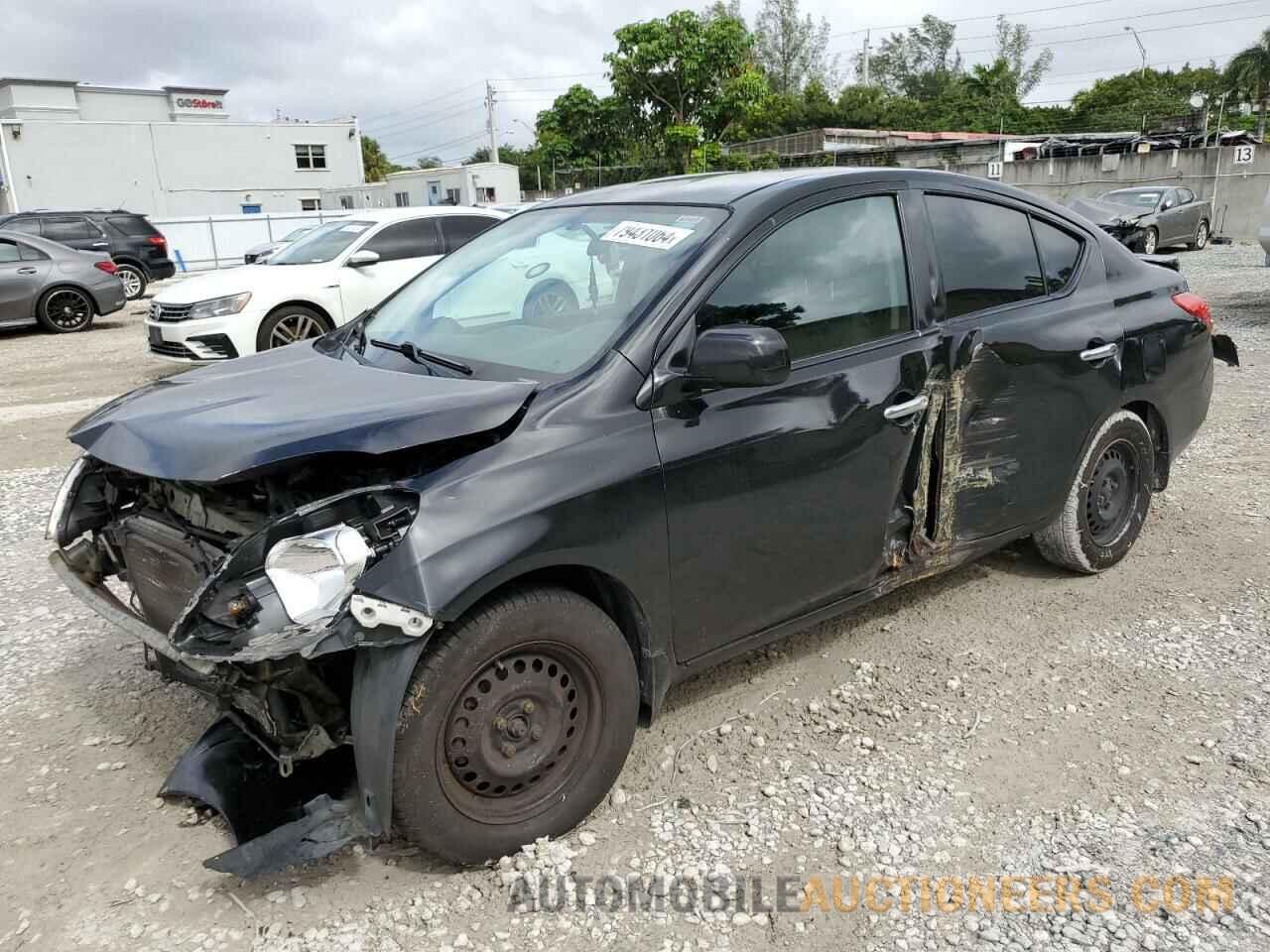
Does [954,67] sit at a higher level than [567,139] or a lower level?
higher

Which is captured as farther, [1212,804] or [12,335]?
[12,335]

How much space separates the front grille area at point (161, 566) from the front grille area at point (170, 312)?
23.0 feet

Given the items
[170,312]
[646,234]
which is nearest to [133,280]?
[170,312]

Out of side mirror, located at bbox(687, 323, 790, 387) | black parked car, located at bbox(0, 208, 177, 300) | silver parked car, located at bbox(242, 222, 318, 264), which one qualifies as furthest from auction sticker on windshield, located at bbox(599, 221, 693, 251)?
black parked car, located at bbox(0, 208, 177, 300)

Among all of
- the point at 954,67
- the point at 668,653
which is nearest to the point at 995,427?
the point at 668,653

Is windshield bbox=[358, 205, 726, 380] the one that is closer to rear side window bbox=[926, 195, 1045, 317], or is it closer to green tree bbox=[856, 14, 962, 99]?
rear side window bbox=[926, 195, 1045, 317]

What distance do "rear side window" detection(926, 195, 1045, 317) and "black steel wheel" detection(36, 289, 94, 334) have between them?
Result: 1420cm

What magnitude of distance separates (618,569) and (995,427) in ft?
5.75

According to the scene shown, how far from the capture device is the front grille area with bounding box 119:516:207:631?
8.86 feet

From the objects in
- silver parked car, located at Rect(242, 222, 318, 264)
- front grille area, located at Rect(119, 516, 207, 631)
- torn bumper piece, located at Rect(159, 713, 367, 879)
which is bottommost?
torn bumper piece, located at Rect(159, 713, 367, 879)

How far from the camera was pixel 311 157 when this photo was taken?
5425 centimetres

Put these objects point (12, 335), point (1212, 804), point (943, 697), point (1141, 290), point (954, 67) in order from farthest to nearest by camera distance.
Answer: point (954, 67), point (12, 335), point (1141, 290), point (943, 697), point (1212, 804)

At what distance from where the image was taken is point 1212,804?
287 cm

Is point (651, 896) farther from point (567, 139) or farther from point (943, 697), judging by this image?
point (567, 139)
